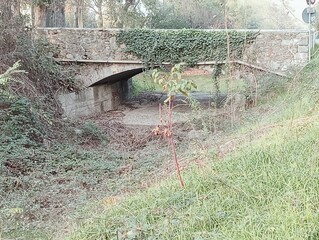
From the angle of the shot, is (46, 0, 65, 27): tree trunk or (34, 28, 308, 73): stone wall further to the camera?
(46, 0, 65, 27): tree trunk

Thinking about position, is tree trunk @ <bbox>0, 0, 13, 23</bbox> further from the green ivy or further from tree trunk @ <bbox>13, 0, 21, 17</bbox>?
the green ivy

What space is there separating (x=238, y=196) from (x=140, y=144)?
6.08 m

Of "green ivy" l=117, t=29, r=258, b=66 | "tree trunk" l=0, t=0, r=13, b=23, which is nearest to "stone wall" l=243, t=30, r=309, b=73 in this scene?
"green ivy" l=117, t=29, r=258, b=66

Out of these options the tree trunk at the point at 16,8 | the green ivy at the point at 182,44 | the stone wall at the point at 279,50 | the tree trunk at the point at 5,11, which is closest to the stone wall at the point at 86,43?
the green ivy at the point at 182,44

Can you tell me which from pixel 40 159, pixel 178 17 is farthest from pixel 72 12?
pixel 40 159

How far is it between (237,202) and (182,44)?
895 centimetres

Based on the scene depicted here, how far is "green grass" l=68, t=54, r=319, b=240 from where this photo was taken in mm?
2523

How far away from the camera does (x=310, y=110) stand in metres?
4.61

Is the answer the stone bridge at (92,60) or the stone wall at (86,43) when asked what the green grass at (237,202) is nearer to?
the stone bridge at (92,60)

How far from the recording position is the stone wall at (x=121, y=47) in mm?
10422

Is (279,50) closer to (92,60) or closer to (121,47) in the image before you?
(121,47)

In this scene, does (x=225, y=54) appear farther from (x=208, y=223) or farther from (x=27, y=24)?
(x=208, y=223)

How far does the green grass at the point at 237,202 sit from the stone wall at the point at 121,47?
7021mm

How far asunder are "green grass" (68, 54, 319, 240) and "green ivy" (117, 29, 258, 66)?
7334 mm
